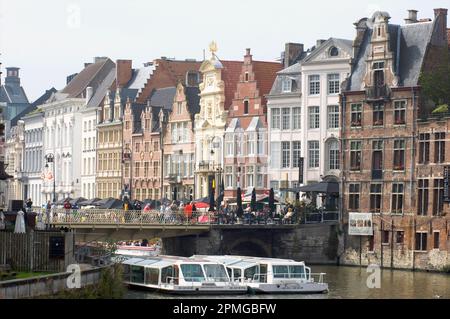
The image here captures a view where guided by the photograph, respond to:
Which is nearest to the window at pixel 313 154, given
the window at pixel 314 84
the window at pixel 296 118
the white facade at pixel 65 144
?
the window at pixel 296 118

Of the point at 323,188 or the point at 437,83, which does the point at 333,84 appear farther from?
the point at 437,83

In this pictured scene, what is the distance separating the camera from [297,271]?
80500mm

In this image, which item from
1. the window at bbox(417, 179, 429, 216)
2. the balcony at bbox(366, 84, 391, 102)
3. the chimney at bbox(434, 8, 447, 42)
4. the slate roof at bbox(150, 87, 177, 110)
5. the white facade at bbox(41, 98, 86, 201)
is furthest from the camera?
the white facade at bbox(41, 98, 86, 201)

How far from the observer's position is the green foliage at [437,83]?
97.4 meters

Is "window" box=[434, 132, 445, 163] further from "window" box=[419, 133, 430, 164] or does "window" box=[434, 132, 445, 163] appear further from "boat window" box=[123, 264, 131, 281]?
"boat window" box=[123, 264, 131, 281]

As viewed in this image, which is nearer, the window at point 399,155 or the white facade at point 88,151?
the window at point 399,155

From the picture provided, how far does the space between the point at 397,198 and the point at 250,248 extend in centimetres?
972

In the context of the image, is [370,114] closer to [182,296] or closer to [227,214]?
[227,214]

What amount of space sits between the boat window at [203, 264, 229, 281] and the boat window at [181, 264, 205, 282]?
1.03 feet

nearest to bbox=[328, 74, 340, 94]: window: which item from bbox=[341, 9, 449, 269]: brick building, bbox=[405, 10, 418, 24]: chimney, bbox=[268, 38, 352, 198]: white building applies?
bbox=[268, 38, 352, 198]: white building

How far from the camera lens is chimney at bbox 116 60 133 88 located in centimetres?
14840

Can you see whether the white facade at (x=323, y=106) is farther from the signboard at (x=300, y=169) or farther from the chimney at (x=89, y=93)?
the chimney at (x=89, y=93)

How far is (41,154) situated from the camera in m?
164

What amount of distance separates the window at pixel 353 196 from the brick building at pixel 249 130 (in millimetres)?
14286
